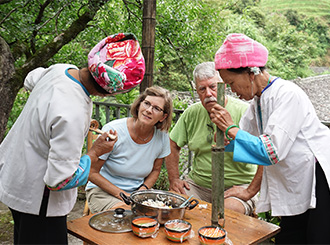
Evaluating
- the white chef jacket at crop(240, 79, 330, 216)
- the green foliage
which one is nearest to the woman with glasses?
the white chef jacket at crop(240, 79, 330, 216)

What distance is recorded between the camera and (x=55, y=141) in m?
1.33

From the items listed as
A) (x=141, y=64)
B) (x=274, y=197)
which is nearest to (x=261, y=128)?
(x=274, y=197)

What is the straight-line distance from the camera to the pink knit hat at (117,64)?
1.43m

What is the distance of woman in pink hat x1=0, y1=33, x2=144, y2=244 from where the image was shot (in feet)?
4.45

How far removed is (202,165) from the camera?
276cm

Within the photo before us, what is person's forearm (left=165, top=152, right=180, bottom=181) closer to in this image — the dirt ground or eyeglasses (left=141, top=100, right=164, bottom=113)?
eyeglasses (left=141, top=100, right=164, bottom=113)

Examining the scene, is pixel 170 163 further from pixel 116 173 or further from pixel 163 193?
pixel 163 193

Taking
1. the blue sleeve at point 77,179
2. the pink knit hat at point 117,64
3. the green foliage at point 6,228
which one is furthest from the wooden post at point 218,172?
the green foliage at point 6,228

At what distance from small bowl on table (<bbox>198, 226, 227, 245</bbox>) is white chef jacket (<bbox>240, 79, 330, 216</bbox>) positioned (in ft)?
1.19

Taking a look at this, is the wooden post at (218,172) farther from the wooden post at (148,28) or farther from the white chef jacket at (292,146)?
the wooden post at (148,28)

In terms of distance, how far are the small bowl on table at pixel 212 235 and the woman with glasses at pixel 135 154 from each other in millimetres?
894

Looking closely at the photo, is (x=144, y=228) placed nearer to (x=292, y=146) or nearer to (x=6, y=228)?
(x=292, y=146)

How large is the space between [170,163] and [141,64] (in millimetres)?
1472

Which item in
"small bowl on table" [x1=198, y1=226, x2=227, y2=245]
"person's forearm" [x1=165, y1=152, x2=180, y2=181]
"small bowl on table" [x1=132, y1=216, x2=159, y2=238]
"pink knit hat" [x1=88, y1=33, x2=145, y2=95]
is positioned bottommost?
"person's forearm" [x1=165, y1=152, x2=180, y2=181]
